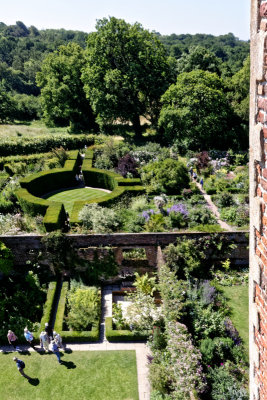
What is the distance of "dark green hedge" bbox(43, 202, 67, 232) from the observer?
555 inches

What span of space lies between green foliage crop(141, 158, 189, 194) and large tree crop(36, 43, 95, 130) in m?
19.0

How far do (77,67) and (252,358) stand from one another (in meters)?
37.8

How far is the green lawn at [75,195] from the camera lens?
20.8 meters

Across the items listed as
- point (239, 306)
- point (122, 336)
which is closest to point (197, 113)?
point (239, 306)

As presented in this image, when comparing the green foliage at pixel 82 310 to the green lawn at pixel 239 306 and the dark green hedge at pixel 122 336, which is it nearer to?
the dark green hedge at pixel 122 336

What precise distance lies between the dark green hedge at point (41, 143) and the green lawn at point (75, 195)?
9.14 m

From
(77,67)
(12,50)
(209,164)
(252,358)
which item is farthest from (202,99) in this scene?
(12,50)

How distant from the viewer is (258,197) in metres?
2.47

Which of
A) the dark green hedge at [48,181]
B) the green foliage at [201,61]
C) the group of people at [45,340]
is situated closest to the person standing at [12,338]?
the group of people at [45,340]

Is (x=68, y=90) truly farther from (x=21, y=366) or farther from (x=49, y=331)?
(x=21, y=366)

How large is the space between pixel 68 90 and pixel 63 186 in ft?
55.2

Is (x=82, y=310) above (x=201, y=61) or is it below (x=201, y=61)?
below

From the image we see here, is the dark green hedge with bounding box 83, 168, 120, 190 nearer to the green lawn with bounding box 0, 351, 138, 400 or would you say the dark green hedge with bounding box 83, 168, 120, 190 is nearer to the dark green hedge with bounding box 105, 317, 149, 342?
the dark green hedge with bounding box 105, 317, 149, 342

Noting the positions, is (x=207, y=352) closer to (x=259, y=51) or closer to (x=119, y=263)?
(x=119, y=263)
